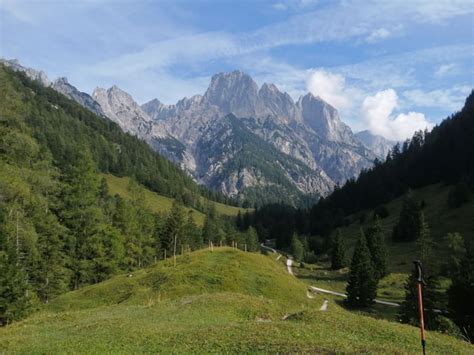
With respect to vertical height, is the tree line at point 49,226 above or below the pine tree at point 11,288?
above

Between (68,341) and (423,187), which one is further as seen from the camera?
(423,187)

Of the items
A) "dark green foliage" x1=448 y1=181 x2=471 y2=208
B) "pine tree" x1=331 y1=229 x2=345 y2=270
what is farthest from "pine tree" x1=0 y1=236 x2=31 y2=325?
"dark green foliage" x1=448 y1=181 x2=471 y2=208

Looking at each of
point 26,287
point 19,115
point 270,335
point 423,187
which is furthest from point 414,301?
point 423,187

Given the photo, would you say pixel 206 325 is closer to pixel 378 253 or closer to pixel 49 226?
pixel 49 226

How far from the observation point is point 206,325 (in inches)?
1100

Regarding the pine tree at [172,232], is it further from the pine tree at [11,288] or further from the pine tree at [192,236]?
the pine tree at [11,288]

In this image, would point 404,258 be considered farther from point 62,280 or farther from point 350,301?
point 62,280

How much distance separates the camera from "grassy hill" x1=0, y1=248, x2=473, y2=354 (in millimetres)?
21536

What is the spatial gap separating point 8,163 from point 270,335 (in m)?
31.2

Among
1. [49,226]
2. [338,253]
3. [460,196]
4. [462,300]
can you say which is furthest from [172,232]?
[460,196]

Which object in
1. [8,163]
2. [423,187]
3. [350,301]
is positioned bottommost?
[350,301]

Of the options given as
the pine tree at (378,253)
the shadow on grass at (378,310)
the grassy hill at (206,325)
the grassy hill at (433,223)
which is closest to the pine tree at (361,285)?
the shadow on grass at (378,310)

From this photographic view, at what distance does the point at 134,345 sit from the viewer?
862 inches

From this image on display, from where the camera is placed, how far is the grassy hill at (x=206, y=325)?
70.7 ft
